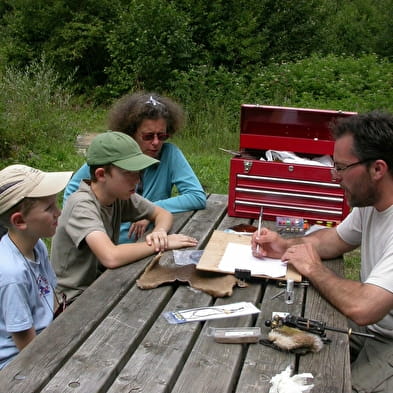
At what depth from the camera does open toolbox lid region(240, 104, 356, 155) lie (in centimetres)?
334

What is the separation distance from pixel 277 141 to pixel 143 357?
185cm

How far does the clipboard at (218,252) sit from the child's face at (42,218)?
1.95 ft

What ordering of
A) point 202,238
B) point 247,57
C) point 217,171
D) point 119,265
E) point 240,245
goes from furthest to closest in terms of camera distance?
point 247,57, point 217,171, point 202,238, point 240,245, point 119,265

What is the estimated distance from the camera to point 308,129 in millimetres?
3641

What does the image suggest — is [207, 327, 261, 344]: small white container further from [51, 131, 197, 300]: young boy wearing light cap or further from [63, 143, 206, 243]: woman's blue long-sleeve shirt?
[63, 143, 206, 243]: woman's blue long-sleeve shirt

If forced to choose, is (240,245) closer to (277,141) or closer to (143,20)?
(277,141)

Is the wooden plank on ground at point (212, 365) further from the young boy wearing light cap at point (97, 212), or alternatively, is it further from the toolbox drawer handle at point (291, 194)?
the toolbox drawer handle at point (291, 194)

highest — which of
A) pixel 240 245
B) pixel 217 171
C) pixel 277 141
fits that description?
pixel 277 141

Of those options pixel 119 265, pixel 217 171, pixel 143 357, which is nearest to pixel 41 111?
pixel 217 171

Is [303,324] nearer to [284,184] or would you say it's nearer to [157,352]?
[157,352]

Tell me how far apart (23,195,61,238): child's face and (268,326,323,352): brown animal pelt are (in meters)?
0.93

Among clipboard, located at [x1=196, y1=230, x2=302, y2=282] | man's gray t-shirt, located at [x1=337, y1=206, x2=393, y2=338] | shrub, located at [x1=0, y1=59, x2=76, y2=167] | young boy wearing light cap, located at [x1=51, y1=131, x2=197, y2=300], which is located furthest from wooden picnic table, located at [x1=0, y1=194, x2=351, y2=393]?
shrub, located at [x1=0, y1=59, x2=76, y2=167]

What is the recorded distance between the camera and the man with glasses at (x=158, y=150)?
11.4ft

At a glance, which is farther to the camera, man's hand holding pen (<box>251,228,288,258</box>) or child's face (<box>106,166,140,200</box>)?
child's face (<box>106,166,140,200</box>)
